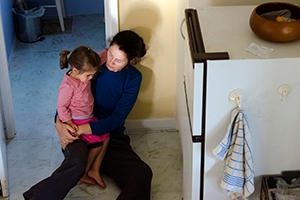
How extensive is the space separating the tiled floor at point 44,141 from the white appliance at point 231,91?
583mm

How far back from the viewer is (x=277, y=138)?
63.6 inches

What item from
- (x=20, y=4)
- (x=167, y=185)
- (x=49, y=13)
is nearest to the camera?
(x=167, y=185)

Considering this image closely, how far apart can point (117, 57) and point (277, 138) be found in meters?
0.79

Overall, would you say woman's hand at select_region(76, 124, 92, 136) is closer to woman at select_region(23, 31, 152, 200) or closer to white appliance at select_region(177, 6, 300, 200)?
woman at select_region(23, 31, 152, 200)

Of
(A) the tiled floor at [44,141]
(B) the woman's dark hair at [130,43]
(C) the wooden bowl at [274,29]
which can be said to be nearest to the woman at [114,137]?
(B) the woman's dark hair at [130,43]

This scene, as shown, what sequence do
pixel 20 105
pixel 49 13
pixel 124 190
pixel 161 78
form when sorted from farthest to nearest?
1. pixel 49 13
2. pixel 20 105
3. pixel 161 78
4. pixel 124 190

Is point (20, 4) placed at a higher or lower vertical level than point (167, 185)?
higher

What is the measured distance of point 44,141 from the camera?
254 centimetres

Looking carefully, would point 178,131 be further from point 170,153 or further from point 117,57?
point 117,57

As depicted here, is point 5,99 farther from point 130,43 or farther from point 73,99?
point 130,43

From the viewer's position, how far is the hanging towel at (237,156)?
1534 mm

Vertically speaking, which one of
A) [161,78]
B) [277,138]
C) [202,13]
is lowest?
[161,78]

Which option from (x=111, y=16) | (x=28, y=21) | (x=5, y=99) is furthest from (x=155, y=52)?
(x=28, y=21)

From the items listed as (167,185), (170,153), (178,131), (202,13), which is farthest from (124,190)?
(202,13)
